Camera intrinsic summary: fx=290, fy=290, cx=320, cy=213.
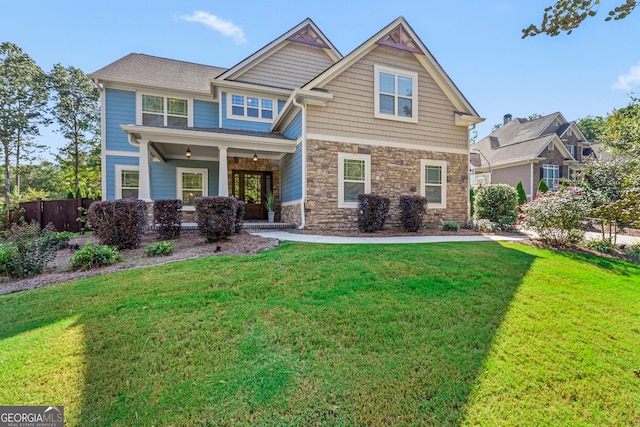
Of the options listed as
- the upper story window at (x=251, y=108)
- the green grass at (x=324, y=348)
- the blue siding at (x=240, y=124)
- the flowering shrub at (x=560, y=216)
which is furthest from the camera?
the upper story window at (x=251, y=108)

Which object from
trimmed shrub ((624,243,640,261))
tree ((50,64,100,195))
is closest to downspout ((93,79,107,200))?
tree ((50,64,100,195))

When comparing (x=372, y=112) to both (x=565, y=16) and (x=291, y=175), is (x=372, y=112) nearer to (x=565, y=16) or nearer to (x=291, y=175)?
(x=291, y=175)

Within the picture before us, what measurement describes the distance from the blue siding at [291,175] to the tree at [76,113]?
17625mm

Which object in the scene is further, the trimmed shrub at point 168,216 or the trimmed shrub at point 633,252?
the trimmed shrub at point 168,216

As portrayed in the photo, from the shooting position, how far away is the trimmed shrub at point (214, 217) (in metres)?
6.64

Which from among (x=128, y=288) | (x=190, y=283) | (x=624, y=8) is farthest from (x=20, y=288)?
(x=624, y=8)

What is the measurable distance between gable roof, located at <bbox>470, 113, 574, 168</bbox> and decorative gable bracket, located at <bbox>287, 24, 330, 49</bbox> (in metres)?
15.9

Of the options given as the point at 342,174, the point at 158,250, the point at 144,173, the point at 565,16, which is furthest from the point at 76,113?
the point at 565,16

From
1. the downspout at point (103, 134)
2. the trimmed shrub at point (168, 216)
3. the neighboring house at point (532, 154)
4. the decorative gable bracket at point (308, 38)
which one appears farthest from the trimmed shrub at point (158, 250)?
the neighboring house at point (532, 154)

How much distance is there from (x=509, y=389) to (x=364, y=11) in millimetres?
10162

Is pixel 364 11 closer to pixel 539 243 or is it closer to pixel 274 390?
pixel 539 243

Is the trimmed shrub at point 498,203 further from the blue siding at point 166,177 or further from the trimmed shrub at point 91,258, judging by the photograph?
the trimmed shrub at point 91,258

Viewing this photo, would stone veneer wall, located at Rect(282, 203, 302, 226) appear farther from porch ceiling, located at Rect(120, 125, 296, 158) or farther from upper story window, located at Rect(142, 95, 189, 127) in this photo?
upper story window, located at Rect(142, 95, 189, 127)

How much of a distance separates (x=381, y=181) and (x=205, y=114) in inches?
311
